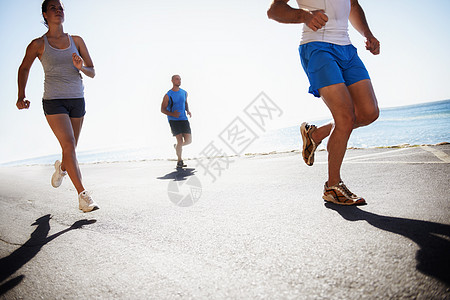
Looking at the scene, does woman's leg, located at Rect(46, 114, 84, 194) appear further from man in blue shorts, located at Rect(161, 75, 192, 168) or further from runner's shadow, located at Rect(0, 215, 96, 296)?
man in blue shorts, located at Rect(161, 75, 192, 168)

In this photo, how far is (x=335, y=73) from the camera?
83.0 inches

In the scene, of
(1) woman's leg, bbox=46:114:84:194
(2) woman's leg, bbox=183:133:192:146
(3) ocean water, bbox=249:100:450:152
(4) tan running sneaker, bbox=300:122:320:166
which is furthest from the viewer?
(3) ocean water, bbox=249:100:450:152

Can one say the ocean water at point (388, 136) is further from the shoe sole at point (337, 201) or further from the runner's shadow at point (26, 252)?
the runner's shadow at point (26, 252)

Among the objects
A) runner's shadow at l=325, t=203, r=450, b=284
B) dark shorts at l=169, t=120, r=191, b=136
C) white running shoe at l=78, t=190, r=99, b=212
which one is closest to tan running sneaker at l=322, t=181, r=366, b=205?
runner's shadow at l=325, t=203, r=450, b=284

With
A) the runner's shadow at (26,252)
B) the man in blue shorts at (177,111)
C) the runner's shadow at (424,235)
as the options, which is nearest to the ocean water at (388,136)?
the man in blue shorts at (177,111)

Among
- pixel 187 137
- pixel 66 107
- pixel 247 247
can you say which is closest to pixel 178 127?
pixel 187 137

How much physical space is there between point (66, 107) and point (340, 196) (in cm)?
304

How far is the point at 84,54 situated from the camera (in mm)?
3211

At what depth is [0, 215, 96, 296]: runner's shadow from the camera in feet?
4.45

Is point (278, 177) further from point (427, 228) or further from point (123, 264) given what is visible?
point (123, 264)

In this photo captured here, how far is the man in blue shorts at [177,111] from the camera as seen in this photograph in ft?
21.8

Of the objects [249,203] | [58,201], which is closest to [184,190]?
[249,203]

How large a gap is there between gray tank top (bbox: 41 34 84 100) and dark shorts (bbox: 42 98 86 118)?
5 centimetres

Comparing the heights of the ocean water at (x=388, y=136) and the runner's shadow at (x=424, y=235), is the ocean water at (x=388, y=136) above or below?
below
